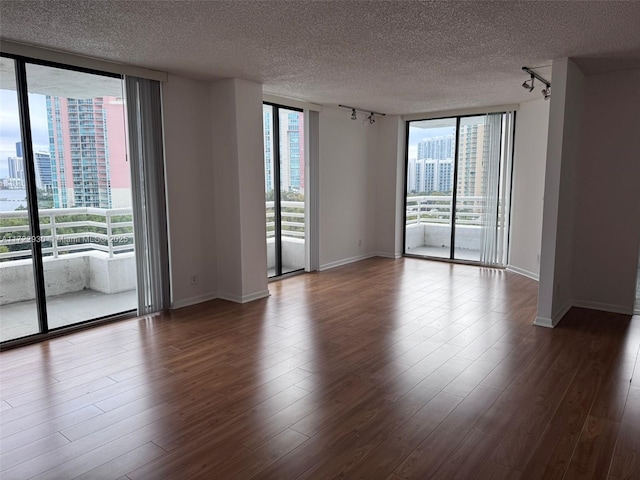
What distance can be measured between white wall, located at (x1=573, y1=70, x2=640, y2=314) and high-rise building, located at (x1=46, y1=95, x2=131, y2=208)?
15.9ft

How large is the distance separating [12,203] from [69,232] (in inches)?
31.1

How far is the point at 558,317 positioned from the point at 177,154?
433cm

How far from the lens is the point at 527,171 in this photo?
21.1ft

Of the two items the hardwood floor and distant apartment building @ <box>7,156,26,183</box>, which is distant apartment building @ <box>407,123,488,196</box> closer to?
the hardwood floor

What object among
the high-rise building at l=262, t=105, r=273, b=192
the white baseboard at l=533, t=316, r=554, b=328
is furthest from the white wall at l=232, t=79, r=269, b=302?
the white baseboard at l=533, t=316, r=554, b=328

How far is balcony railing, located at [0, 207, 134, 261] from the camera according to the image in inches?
150

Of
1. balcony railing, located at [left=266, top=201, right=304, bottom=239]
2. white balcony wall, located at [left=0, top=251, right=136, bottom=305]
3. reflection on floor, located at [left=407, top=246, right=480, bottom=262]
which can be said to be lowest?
reflection on floor, located at [left=407, top=246, right=480, bottom=262]

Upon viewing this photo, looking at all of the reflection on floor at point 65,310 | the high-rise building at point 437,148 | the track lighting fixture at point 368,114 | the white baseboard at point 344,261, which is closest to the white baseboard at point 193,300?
the reflection on floor at point 65,310

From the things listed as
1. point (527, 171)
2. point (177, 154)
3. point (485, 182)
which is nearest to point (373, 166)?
point (485, 182)

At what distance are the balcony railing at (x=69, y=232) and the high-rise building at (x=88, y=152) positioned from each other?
0.40 ft

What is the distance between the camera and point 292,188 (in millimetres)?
6555

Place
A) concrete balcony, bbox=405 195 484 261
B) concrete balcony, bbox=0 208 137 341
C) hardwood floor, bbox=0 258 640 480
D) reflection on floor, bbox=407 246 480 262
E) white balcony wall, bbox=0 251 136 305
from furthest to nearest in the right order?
1. reflection on floor, bbox=407 246 480 262
2. concrete balcony, bbox=405 195 484 261
3. white balcony wall, bbox=0 251 136 305
4. concrete balcony, bbox=0 208 137 341
5. hardwood floor, bbox=0 258 640 480

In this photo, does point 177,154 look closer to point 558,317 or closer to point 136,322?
point 136,322

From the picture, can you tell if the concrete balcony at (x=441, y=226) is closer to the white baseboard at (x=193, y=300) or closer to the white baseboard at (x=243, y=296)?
the white baseboard at (x=243, y=296)
